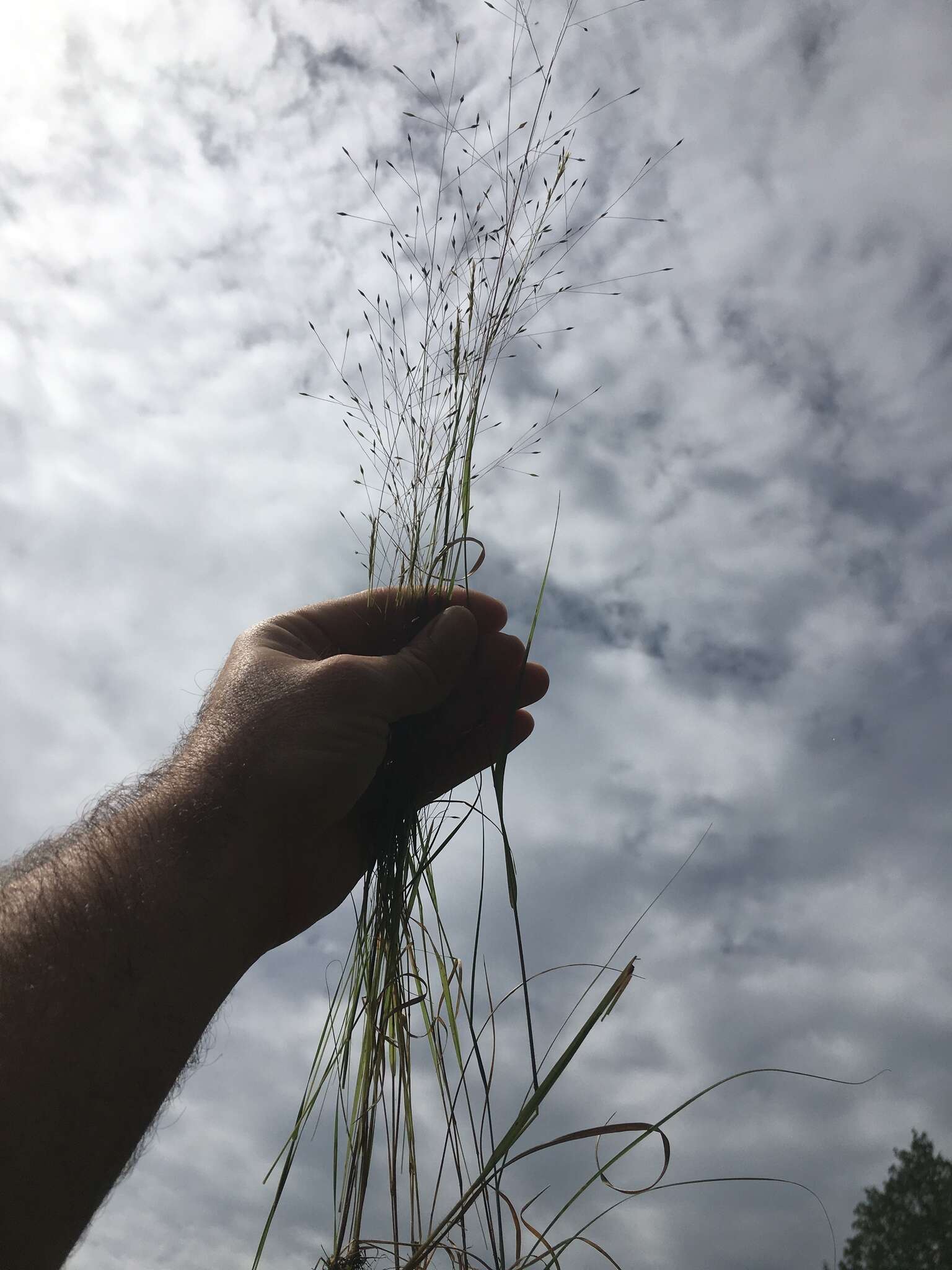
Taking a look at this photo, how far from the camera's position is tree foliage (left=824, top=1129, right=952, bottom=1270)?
12.2m

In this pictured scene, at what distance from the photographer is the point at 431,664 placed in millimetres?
1634

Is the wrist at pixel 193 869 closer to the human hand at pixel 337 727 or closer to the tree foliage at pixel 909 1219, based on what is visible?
the human hand at pixel 337 727

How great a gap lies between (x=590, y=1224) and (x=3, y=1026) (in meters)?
0.78

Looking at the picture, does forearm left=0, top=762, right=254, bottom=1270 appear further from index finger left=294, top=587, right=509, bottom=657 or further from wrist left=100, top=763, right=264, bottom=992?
index finger left=294, top=587, right=509, bottom=657

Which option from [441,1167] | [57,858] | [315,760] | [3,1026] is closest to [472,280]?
[315,760]

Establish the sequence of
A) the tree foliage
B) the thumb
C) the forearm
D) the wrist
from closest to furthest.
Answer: the forearm → the wrist → the thumb → the tree foliage

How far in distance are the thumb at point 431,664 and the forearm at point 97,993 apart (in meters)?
0.42

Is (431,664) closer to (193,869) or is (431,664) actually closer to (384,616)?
(384,616)

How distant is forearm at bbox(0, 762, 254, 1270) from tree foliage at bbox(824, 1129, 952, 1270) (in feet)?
48.7

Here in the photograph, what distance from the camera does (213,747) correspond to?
1.49 meters

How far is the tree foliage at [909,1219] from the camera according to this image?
40.1ft

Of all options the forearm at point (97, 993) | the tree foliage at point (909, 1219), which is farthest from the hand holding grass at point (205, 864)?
the tree foliage at point (909, 1219)

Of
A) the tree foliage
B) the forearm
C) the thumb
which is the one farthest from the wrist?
the tree foliage

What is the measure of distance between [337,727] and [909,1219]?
54.2ft
